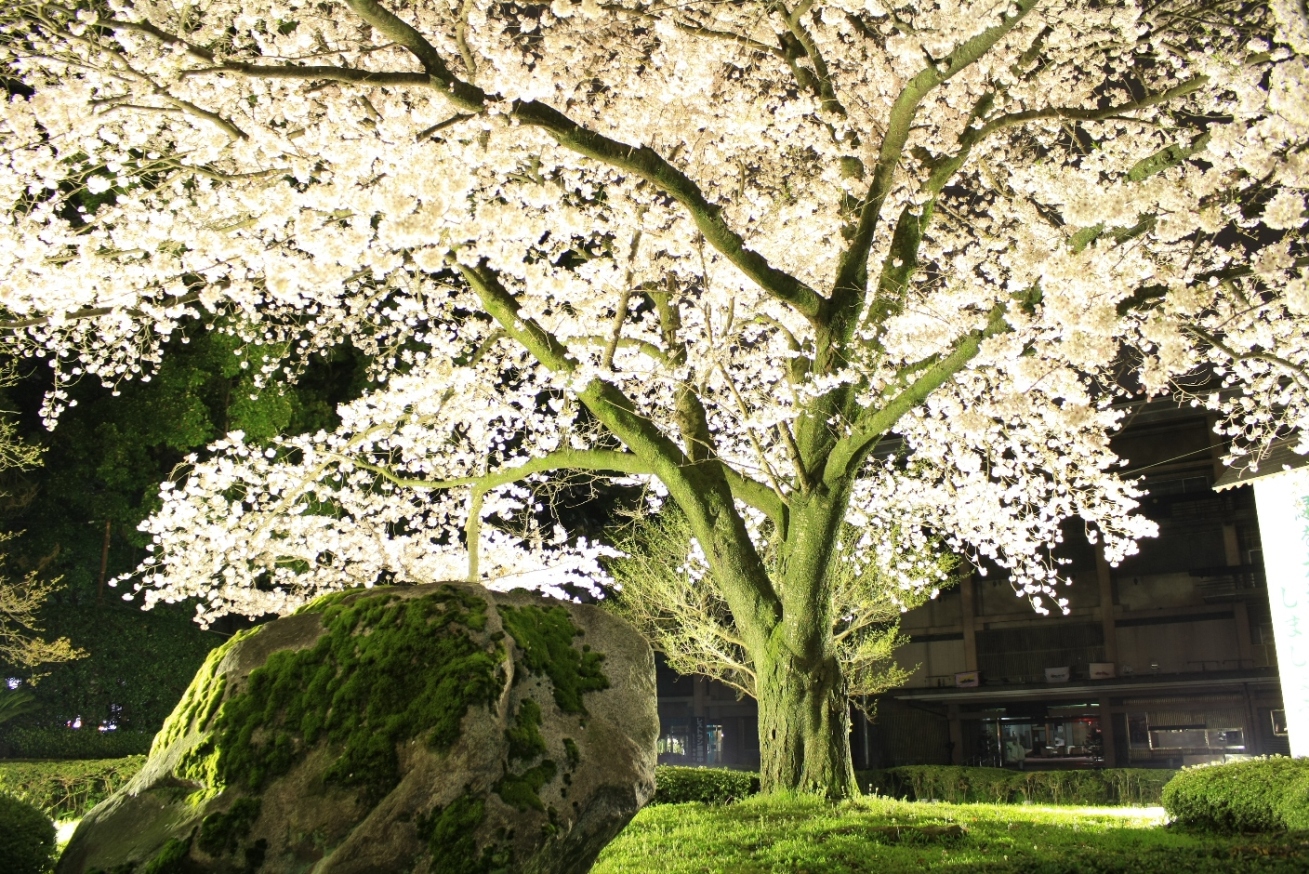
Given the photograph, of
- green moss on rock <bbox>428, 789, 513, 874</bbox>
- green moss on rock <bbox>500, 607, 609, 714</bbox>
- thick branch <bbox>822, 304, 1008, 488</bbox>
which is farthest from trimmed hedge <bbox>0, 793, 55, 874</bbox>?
thick branch <bbox>822, 304, 1008, 488</bbox>

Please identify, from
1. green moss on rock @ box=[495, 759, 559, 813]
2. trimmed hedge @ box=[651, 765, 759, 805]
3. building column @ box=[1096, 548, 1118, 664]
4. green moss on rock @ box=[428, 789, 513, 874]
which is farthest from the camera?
building column @ box=[1096, 548, 1118, 664]

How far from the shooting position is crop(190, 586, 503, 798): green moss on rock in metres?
4.64

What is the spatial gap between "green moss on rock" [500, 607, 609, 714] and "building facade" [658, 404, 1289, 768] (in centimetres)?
1899

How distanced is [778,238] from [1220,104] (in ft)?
15.2

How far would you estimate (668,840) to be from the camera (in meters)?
7.85

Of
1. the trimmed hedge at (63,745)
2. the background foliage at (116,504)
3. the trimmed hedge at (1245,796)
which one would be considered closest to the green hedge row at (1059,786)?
the trimmed hedge at (1245,796)

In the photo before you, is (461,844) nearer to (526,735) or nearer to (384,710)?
(526,735)

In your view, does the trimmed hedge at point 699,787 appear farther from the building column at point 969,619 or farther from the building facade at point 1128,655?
the building column at point 969,619

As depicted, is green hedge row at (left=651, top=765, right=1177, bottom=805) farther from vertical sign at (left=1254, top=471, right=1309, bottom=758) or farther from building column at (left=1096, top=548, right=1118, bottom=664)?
vertical sign at (left=1254, top=471, right=1309, bottom=758)

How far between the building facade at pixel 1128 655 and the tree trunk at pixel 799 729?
13883 mm

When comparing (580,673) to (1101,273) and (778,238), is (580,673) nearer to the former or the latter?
(1101,273)

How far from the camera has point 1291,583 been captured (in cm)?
1088

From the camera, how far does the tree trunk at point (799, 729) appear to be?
9711mm

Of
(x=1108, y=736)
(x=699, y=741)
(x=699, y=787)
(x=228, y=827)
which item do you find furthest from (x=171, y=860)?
(x=699, y=741)
